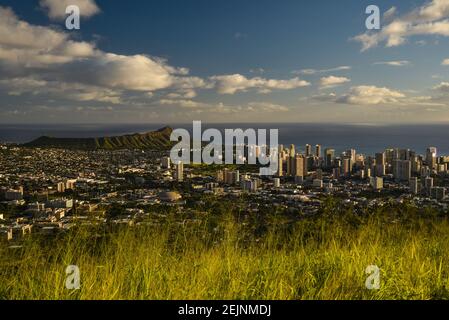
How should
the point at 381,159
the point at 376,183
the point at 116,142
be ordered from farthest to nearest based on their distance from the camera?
the point at 116,142 < the point at 381,159 < the point at 376,183

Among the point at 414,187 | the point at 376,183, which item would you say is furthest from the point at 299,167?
the point at 414,187

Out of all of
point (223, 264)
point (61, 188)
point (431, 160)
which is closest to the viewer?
point (223, 264)

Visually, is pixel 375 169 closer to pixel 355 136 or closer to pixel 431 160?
pixel 431 160

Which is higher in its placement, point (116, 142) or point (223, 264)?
point (116, 142)

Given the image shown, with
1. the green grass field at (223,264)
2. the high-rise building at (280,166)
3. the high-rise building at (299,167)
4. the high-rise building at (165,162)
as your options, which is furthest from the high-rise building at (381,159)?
the green grass field at (223,264)

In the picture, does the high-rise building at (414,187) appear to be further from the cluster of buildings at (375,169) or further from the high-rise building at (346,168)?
the high-rise building at (346,168)

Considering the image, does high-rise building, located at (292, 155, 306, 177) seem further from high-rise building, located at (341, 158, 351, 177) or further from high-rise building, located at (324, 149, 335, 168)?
high-rise building, located at (324, 149, 335, 168)
